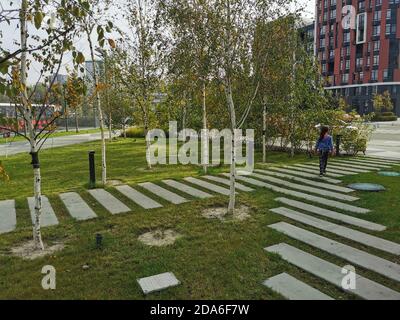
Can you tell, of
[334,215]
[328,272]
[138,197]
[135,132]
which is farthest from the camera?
[135,132]

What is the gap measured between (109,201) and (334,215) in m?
5.56

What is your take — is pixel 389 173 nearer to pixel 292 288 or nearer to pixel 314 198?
pixel 314 198

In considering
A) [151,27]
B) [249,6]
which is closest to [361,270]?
[249,6]

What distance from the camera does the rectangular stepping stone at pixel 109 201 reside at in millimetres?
7229

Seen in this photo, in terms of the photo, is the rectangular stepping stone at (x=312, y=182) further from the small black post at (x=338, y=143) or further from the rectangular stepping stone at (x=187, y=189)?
the small black post at (x=338, y=143)

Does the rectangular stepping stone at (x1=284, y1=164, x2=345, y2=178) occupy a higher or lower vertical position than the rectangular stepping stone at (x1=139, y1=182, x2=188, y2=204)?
higher

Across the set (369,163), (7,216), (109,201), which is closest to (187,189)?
(109,201)

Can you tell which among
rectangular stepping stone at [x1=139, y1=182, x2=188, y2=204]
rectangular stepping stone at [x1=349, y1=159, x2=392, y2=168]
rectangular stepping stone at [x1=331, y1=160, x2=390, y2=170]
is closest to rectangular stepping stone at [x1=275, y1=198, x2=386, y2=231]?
rectangular stepping stone at [x1=139, y1=182, x2=188, y2=204]

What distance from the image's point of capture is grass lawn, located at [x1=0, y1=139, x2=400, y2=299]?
3918mm

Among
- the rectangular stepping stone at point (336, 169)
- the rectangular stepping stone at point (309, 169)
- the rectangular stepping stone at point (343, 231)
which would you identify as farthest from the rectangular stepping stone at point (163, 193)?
the rectangular stepping stone at point (336, 169)

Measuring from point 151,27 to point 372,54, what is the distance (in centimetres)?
6064

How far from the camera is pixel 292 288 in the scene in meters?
3.94

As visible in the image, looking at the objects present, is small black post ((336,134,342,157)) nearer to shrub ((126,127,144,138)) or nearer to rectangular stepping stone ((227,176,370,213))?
rectangular stepping stone ((227,176,370,213))

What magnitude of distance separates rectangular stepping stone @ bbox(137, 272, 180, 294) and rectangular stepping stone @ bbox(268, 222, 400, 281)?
8.35ft
